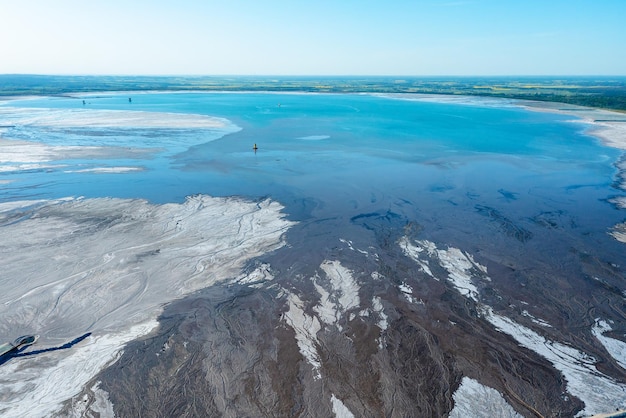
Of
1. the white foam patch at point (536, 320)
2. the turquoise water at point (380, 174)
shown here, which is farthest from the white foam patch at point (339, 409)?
the turquoise water at point (380, 174)

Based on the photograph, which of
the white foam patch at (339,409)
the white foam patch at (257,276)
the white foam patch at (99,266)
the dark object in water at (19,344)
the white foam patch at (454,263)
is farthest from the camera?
the white foam patch at (257,276)

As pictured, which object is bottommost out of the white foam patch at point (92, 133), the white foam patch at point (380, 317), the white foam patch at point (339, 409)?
the white foam patch at point (339, 409)

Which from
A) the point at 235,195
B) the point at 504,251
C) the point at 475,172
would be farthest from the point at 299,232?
the point at 475,172

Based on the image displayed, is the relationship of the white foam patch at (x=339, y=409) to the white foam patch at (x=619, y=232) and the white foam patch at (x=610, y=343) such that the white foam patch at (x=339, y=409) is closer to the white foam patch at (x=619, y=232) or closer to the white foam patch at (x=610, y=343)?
the white foam patch at (x=610, y=343)

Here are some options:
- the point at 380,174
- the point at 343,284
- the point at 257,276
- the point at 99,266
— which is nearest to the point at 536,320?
the point at 343,284

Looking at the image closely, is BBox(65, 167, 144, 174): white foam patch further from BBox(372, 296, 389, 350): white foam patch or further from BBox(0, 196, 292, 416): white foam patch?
BBox(372, 296, 389, 350): white foam patch

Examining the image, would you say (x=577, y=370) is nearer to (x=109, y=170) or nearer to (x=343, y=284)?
(x=343, y=284)

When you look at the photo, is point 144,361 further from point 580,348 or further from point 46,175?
point 46,175
